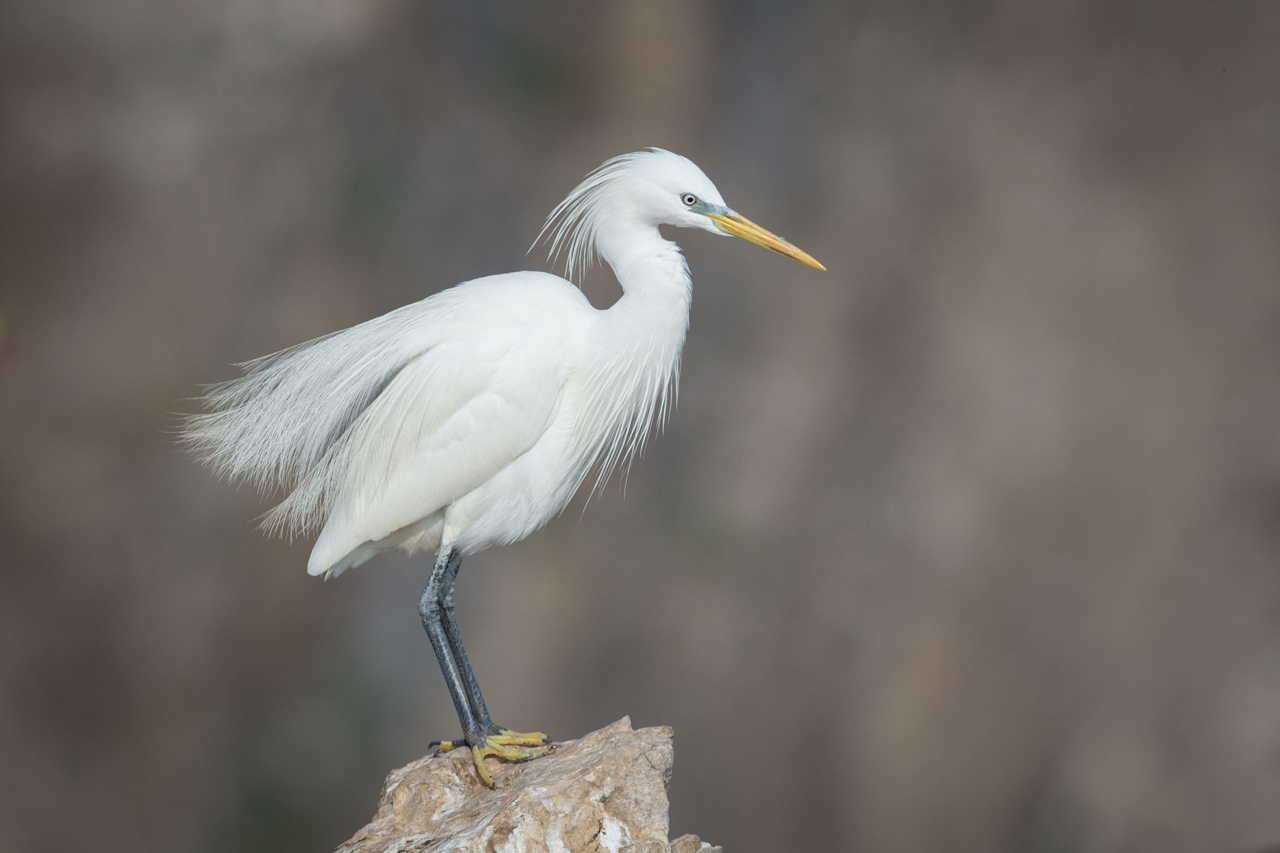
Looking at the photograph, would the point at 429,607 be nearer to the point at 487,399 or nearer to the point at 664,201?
the point at 487,399

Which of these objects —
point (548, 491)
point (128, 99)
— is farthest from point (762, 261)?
point (128, 99)

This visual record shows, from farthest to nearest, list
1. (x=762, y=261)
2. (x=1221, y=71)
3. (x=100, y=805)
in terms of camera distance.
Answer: (x=762, y=261) < (x=100, y=805) < (x=1221, y=71)

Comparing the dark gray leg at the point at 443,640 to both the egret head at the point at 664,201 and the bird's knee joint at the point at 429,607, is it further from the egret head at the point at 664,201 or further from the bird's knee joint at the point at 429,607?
the egret head at the point at 664,201

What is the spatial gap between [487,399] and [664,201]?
48 centimetres

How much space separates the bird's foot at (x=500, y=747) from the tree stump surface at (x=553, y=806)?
0.02 m

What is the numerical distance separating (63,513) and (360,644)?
0.96m

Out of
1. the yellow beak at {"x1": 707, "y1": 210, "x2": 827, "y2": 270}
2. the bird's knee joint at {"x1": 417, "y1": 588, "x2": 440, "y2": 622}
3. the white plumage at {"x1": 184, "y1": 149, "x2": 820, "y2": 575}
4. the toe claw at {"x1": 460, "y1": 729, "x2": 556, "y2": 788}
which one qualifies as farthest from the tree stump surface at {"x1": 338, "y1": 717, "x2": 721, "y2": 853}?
the yellow beak at {"x1": 707, "y1": 210, "x2": 827, "y2": 270}

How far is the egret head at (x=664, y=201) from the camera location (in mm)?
1808

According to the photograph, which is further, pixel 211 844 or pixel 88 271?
pixel 211 844

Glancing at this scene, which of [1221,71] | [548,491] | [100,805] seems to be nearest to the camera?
[548,491]

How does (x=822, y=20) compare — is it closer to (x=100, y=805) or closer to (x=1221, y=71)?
(x=1221, y=71)

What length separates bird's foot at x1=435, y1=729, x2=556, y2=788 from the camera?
1774 millimetres

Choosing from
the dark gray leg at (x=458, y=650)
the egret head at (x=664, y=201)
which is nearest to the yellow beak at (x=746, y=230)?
the egret head at (x=664, y=201)

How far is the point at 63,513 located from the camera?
298 centimetres
